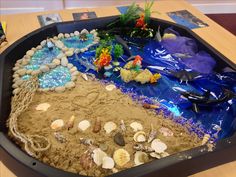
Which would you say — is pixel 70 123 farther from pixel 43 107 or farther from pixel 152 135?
pixel 152 135

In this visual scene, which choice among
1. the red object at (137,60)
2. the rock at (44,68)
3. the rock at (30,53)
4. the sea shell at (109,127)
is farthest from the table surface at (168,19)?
the sea shell at (109,127)

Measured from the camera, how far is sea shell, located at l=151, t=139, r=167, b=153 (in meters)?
0.73

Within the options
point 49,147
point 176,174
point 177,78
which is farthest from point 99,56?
point 176,174

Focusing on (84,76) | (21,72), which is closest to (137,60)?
(84,76)

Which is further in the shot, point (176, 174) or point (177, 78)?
point (177, 78)

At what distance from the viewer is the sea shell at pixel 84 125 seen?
2.58 feet

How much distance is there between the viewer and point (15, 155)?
632 mm

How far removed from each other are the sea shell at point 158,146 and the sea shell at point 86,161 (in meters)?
0.17

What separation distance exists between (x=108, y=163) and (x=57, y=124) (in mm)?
204

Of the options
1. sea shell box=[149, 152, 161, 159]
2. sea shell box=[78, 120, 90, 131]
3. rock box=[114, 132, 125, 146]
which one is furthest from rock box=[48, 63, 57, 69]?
sea shell box=[149, 152, 161, 159]

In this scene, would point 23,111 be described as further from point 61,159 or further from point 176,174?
point 176,174

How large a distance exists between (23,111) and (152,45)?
23.7 inches

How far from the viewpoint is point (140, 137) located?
76cm

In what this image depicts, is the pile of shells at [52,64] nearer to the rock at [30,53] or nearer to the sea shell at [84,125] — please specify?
the rock at [30,53]
